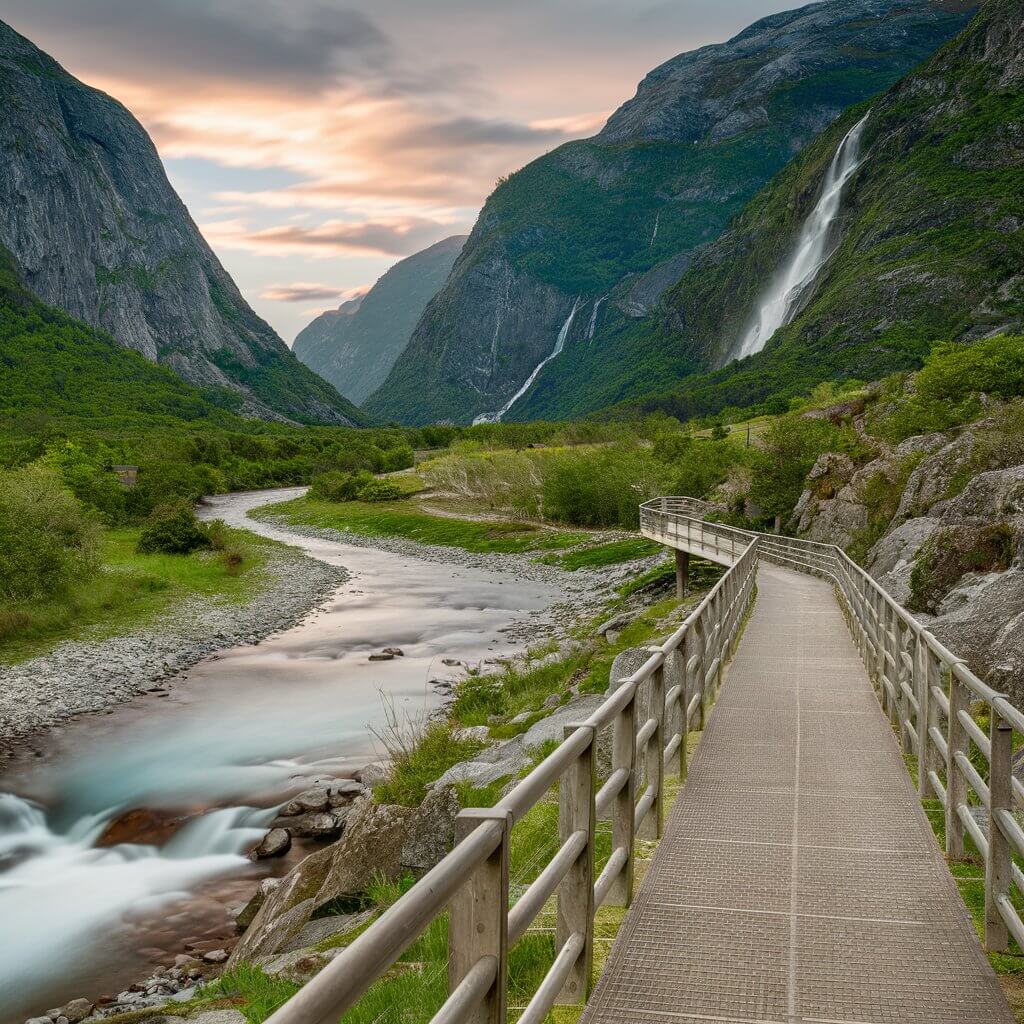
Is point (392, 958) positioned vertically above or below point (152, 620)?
→ above

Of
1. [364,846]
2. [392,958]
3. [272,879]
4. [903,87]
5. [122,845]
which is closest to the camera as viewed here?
[392,958]

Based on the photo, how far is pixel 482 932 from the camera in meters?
2.95

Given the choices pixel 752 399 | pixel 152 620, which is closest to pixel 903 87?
pixel 752 399

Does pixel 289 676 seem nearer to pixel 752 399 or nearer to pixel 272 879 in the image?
pixel 272 879

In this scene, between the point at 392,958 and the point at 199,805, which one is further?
the point at 199,805

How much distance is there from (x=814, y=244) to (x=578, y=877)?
19570 cm

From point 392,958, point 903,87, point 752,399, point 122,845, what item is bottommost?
point 122,845

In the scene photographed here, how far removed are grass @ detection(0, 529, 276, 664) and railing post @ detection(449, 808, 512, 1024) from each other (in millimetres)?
28710

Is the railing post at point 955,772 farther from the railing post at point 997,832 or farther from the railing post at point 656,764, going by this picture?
the railing post at point 656,764

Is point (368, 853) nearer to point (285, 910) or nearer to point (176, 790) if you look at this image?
point (285, 910)

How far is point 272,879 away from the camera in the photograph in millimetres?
13742

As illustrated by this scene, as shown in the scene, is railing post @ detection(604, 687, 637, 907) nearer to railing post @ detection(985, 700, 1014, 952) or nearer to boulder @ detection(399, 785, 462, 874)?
railing post @ detection(985, 700, 1014, 952)

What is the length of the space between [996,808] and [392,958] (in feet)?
13.2

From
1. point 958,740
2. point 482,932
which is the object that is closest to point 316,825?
point 958,740
